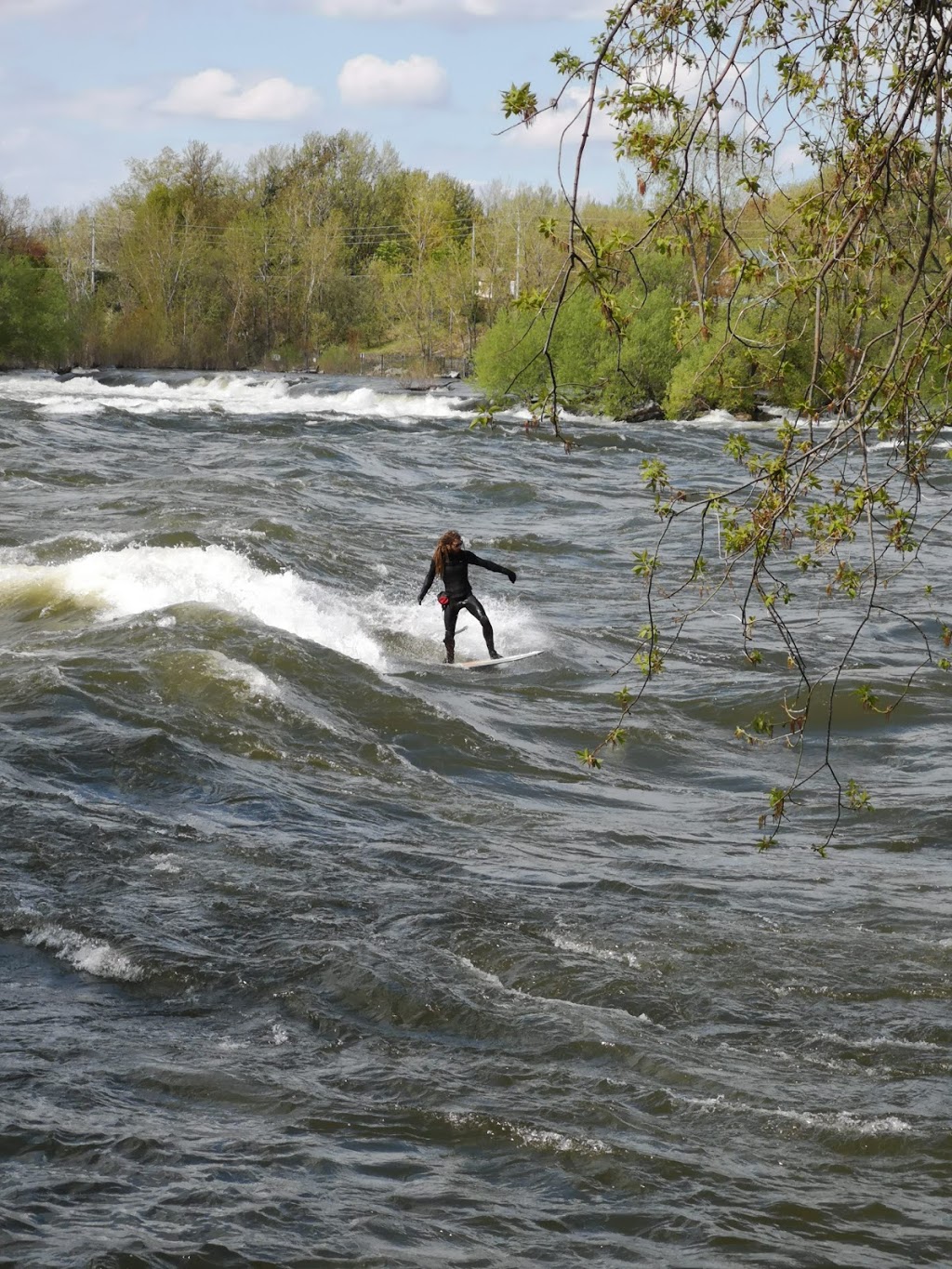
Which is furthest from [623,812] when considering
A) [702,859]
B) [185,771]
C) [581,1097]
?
[581,1097]

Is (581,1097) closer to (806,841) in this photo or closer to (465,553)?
(806,841)

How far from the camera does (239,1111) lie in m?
6.35

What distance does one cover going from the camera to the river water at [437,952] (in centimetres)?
574

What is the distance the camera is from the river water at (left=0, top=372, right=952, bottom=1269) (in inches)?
226

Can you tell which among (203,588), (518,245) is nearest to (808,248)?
(203,588)

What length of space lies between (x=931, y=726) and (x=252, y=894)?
8.32m

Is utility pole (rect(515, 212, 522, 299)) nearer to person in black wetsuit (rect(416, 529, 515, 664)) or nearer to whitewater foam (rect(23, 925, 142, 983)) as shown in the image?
person in black wetsuit (rect(416, 529, 515, 664))

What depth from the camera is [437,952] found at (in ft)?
27.3

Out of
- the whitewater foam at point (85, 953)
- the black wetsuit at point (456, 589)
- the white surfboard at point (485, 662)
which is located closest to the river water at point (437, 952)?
the whitewater foam at point (85, 953)

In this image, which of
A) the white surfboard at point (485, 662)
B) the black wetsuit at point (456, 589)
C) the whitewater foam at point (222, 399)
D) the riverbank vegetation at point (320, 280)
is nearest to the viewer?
the white surfboard at point (485, 662)

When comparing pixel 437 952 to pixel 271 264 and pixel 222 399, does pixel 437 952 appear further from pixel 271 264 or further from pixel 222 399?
pixel 271 264

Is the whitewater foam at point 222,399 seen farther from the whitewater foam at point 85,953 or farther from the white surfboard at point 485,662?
the whitewater foam at point 85,953

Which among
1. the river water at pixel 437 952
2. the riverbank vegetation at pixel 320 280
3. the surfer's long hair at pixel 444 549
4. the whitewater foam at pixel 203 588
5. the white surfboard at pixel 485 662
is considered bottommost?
the river water at pixel 437 952

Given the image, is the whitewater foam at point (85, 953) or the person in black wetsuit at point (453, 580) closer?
the whitewater foam at point (85, 953)
